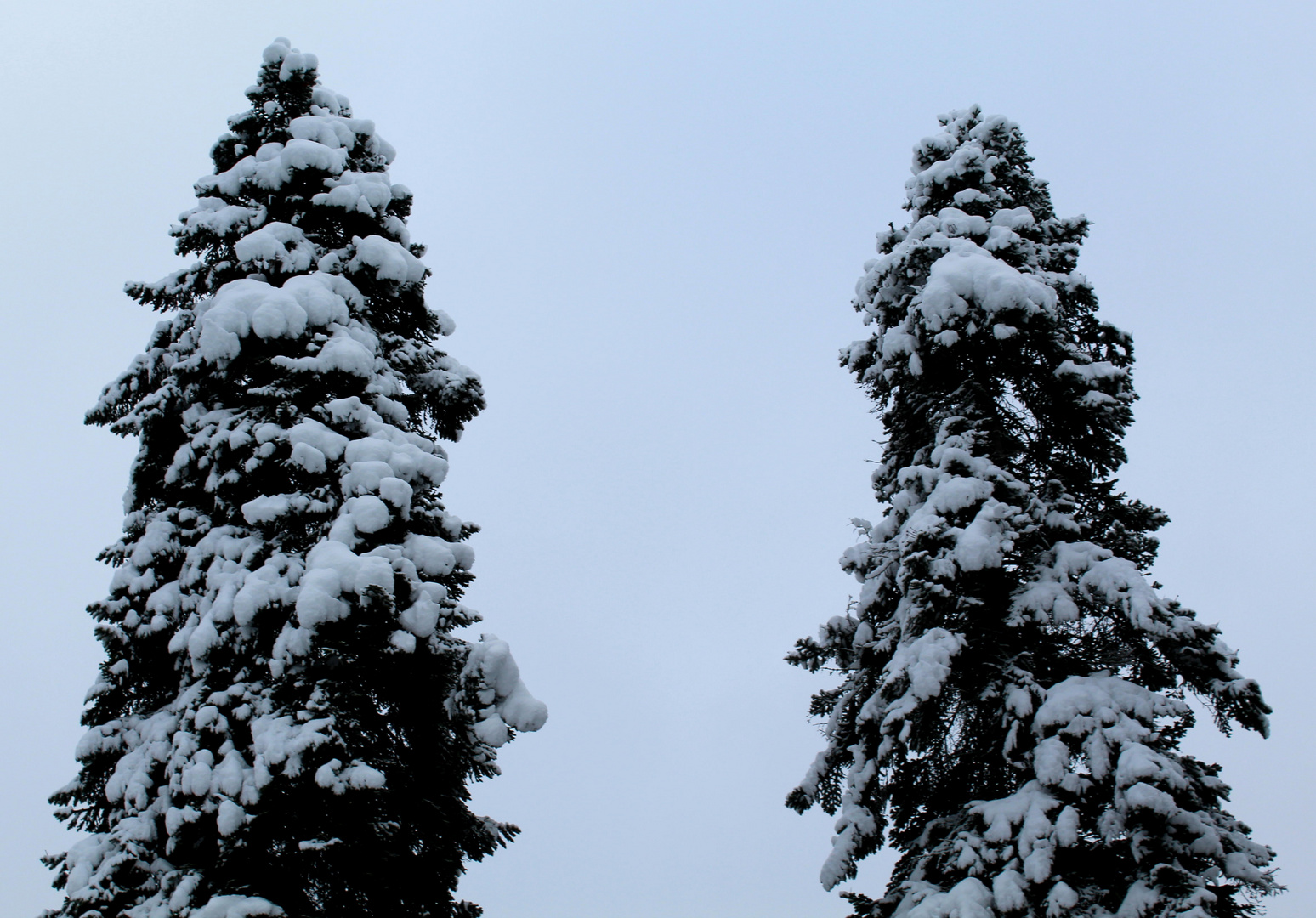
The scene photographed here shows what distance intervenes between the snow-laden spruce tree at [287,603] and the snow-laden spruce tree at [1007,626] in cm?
405

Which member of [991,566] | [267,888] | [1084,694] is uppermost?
[991,566]

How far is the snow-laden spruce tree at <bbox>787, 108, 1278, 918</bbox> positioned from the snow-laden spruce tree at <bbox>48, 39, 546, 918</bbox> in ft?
13.3

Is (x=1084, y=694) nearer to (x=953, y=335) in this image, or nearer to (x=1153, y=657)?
(x=1153, y=657)

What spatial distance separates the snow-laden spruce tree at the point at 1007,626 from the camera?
7668 millimetres

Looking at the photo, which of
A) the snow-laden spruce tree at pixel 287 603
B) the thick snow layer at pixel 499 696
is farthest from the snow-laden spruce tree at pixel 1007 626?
the snow-laden spruce tree at pixel 287 603

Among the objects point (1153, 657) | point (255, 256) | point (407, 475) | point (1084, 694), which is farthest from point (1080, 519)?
point (255, 256)

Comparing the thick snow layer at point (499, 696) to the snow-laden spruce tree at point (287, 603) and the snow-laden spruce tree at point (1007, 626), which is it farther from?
the snow-laden spruce tree at point (1007, 626)

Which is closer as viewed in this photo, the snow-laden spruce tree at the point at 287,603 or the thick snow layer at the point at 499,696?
the snow-laden spruce tree at the point at 287,603

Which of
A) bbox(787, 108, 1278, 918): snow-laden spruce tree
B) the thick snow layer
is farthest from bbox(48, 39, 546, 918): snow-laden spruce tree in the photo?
bbox(787, 108, 1278, 918): snow-laden spruce tree

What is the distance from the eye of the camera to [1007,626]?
9.02 m

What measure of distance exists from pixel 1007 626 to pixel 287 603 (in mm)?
6732

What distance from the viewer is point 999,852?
7906mm

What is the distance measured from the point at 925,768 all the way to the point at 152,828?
738 centimetres

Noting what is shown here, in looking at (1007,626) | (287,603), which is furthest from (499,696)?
(1007,626)
